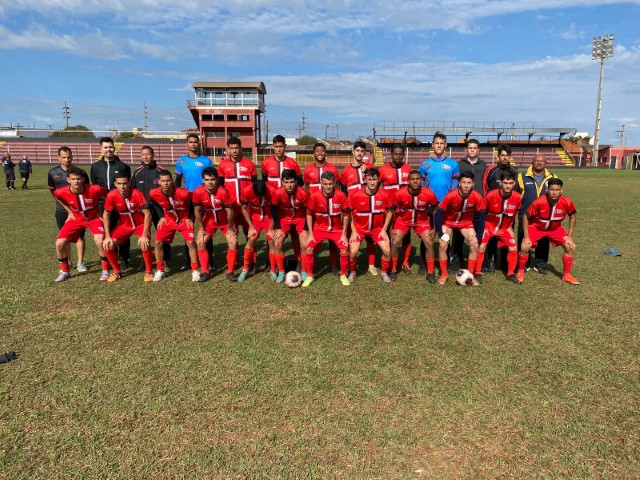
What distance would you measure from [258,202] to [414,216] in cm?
238

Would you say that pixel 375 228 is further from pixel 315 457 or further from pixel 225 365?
pixel 315 457

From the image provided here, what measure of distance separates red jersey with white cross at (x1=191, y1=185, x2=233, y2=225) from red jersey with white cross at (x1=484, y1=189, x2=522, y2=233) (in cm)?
383

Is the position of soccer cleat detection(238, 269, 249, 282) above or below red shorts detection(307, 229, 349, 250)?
below

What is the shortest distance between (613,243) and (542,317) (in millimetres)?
5193

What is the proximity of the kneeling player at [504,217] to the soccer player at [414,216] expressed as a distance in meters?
0.72

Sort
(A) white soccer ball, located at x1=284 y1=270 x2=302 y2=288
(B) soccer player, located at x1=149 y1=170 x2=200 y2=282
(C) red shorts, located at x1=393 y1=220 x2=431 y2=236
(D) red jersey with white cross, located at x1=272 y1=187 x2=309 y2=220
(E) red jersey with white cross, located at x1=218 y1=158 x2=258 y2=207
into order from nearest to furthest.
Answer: (A) white soccer ball, located at x1=284 y1=270 x2=302 y2=288
(B) soccer player, located at x1=149 y1=170 x2=200 y2=282
(D) red jersey with white cross, located at x1=272 y1=187 x2=309 y2=220
(C) red shorts, located at x1=393 y1=220 x2=431 y2=236
(E) red jersey with white cross, located at x1=218 y1=158 x2=258 y2=207

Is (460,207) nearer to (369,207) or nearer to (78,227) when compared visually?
(369,207)

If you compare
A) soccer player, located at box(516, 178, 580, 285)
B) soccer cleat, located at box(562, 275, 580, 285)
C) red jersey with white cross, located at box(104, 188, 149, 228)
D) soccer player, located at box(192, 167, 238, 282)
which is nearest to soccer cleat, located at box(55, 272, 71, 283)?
red jersey with white cross, located at box(104, 188, 149, 228)

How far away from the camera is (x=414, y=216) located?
640 centimetres

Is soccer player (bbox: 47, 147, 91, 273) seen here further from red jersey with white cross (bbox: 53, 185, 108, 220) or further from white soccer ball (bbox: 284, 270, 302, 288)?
white soccer ball (bbox: 284, 270, 302, 288)

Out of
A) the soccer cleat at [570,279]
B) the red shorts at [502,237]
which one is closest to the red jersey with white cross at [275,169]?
the red shorts at [502,237]

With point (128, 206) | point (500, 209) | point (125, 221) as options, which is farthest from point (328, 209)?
point (125, 221)

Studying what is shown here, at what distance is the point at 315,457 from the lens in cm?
257

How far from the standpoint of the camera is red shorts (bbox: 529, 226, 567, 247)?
620 centimetres
